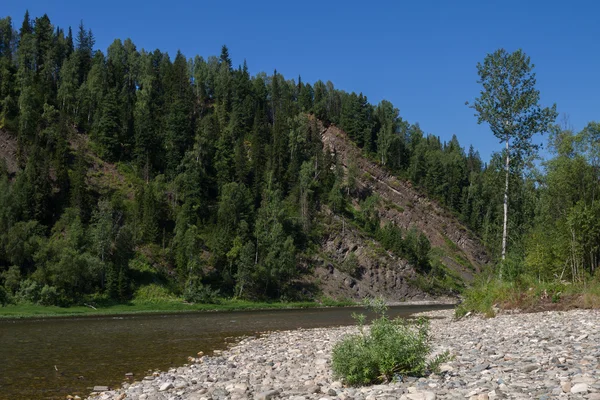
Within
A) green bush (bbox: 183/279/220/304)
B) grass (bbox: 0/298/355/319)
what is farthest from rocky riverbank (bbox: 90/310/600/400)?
green bush (bbox: 183/279/220/304)

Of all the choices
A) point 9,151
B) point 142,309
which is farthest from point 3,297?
point 9,151

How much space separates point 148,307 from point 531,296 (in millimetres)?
51258

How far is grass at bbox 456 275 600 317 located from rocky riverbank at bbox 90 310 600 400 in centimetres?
420

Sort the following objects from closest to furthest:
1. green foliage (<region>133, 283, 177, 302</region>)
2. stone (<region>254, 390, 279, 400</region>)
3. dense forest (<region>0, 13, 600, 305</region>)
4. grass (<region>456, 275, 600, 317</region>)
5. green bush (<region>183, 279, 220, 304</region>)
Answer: stone (<region>254, 390, 279, 400</region>), grass (<region>456, 275, 600, 317</region>), dense forest (<region>0, 13, 600, 305</region>), green foliage (<region>133, 283, 177, 302</region>), green bush (<region>183, 279, 220, 304</region>)

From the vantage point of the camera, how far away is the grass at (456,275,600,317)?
2559 cm

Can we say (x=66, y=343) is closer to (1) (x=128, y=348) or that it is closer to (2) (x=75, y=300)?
(1) (x=128, y=348)

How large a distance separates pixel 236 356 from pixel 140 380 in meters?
5.13

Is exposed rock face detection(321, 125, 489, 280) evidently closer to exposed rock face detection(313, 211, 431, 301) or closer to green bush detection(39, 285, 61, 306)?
exposed rock face detection(313, 211, 431, 301)

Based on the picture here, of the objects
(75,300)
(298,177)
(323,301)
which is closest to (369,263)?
(323,301)

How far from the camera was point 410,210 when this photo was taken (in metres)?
136

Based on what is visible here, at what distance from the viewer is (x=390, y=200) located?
5344 inches

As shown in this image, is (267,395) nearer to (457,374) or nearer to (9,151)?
(457,374)

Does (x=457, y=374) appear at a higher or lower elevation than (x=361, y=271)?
lower

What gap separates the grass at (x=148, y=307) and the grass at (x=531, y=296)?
43632 millimetres
